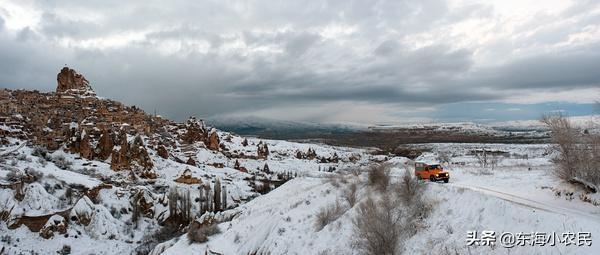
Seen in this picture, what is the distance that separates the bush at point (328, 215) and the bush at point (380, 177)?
2768 mm

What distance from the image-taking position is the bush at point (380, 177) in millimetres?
24766

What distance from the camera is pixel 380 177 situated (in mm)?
25484

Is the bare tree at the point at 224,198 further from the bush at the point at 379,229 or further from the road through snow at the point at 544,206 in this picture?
the road through snow at the point at 544,206

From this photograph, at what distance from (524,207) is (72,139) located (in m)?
64.7

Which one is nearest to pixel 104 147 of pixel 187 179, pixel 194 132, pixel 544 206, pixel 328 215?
pixel 187 179

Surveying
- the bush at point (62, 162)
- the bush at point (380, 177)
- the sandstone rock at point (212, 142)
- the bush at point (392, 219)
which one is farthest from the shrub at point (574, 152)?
the sandstone rock at point (212, 142)

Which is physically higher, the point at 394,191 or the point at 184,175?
the point at 394,191

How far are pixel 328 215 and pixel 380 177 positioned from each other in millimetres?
4468

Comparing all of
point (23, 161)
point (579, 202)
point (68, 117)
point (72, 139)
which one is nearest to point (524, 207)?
point (579, 202)

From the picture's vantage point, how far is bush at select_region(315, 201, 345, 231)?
925 inches

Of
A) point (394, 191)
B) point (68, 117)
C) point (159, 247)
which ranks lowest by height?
point (159, 247)

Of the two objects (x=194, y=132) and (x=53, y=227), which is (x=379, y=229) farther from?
(x=194, y=132)

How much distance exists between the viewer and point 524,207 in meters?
15.3

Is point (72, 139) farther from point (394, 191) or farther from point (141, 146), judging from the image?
point (394, 191)
